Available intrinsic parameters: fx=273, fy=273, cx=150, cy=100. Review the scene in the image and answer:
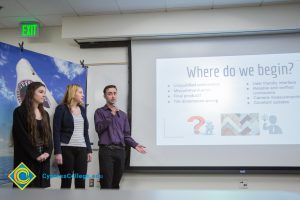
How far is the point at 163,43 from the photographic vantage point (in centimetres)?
345

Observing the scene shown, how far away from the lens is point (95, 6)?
10.7 ft

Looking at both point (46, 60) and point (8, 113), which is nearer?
point (8, 113)

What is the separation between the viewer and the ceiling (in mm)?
3158

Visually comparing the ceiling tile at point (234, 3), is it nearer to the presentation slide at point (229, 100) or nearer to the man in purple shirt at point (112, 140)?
the presentation slide at point (229, 100)

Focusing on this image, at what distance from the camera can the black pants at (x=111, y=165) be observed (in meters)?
2.92

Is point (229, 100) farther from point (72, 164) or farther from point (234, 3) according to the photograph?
point (72, 164)

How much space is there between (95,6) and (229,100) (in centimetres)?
195

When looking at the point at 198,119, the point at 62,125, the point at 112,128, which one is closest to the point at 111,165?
the point at 112,128

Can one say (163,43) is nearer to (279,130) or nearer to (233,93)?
(233,93)

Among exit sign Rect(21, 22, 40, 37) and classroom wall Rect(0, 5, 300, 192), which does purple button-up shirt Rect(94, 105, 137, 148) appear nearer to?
classroom wall Rect(0, 5, 300, 192)

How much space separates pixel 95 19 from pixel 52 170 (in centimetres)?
188

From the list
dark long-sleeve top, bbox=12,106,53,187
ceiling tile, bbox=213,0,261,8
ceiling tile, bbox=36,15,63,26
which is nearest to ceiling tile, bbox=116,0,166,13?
ceiling tile, bbox=213,0,261,8

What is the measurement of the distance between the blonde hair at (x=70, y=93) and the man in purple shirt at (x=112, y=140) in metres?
0.33

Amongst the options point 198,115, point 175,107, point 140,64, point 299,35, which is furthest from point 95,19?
point 299,35
